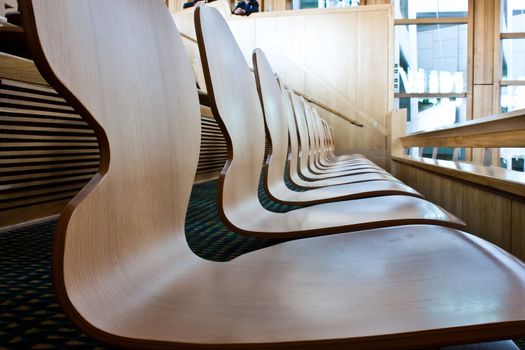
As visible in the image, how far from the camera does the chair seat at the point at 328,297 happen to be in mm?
438

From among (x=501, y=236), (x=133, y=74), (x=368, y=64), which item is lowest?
(x=501, y=236)

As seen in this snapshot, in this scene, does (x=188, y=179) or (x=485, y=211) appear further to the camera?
(x=485, y=211)

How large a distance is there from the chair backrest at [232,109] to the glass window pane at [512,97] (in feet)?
30.2

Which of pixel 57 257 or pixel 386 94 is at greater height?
pixel 386 94

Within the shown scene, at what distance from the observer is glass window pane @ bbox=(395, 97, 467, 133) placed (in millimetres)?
9242

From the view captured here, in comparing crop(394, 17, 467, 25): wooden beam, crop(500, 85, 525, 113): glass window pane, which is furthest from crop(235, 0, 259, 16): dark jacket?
crop(500, 85, 525, 113): glass window pane

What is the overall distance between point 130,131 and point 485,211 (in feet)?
4.60

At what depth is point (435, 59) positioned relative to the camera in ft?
30.6

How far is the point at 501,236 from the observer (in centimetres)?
154

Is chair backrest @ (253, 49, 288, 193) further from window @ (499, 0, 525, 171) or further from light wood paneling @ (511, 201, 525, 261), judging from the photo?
window @ (499, 0, 525, 171)

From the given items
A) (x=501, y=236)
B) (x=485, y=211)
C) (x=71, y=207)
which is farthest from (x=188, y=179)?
(x=485, y=211)

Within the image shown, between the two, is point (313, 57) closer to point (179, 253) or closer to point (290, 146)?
point (290, 146)

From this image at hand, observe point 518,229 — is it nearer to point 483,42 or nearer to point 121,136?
point 121,136

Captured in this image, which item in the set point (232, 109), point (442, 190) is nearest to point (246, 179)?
point (232, 109)
